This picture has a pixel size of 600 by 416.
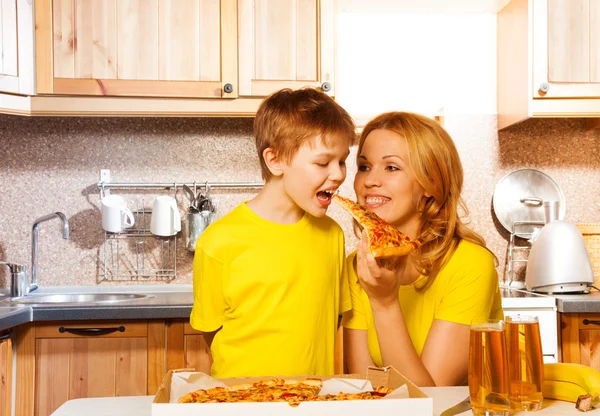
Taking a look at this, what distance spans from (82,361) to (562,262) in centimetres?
187

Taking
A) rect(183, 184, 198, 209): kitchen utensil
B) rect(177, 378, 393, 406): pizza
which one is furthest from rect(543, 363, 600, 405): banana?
rect(183, 184, 198, 209): kitchen utensil

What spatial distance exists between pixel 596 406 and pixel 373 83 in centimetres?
226

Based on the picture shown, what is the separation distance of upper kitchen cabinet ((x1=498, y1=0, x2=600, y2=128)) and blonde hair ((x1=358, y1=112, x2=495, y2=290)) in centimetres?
127

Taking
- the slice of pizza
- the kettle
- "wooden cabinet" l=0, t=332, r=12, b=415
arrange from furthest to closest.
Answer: the kettle < "wooden cabinet" l=0, t=332, r=12, b=415 < the slice of pizza

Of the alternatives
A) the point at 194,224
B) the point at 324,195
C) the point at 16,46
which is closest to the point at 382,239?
the point at 324,195

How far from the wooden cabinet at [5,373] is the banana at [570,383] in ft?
6.02

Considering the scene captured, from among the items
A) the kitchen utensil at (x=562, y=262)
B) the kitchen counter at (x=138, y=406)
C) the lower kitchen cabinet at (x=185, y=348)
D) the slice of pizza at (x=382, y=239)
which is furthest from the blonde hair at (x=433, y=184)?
the kitchen utensil at (x=562, y=262)

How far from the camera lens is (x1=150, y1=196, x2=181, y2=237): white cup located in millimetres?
2924

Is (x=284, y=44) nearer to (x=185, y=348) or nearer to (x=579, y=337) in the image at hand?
(x=185, y=348)

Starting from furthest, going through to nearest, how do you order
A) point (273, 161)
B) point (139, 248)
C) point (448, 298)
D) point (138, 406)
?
A: 1. point (139, 248)
2. point (273, 161)
3. point (448, 298)
4. point (138, 406)

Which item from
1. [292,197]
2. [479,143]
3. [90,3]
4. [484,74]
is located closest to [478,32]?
[484,74]

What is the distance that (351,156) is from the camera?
312 centimetres

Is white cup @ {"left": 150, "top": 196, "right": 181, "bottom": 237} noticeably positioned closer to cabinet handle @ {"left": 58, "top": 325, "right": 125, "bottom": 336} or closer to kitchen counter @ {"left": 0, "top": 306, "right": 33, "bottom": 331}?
cabinet handle @ {"left": 58, "top": 325, "right": 125, "bottom": 336}

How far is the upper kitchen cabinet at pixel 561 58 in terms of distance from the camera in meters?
2.80
